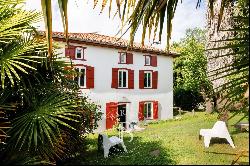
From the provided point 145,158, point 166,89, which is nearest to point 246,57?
point 145,158

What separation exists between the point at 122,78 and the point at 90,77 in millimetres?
3049

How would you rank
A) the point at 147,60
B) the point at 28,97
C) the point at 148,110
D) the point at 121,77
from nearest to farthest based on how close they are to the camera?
the point at 28,97, the point at 121,77, the point at 147,60, the point at 148,110

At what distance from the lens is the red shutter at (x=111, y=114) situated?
22562 mm

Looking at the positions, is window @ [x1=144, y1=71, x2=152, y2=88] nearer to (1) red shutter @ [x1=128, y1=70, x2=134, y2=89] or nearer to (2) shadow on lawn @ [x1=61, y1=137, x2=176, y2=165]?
(1) red shutter @ [x1=128, y1=70, x2=134, y2=89]

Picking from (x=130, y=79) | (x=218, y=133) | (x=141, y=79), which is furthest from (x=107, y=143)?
(x=141, y=79)

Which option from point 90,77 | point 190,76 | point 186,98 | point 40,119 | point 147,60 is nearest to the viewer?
point 40,119

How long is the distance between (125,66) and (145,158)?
14.5 meters

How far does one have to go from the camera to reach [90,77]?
21.7 meters

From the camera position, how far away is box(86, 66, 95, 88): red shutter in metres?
21.5

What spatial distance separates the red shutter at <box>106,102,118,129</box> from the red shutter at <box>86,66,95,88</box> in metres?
1.97

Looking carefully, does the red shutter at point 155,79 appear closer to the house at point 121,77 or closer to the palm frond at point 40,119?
the house at point 121,77

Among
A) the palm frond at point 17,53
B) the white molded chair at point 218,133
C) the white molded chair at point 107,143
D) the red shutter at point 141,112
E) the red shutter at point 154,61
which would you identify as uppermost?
the red shutter at point 154,61

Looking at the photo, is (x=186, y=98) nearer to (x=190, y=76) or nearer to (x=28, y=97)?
(x=190, y=76)

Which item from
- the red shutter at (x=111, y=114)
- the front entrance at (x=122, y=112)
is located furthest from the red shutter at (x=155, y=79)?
the red shutter at (x=111, y=114)
